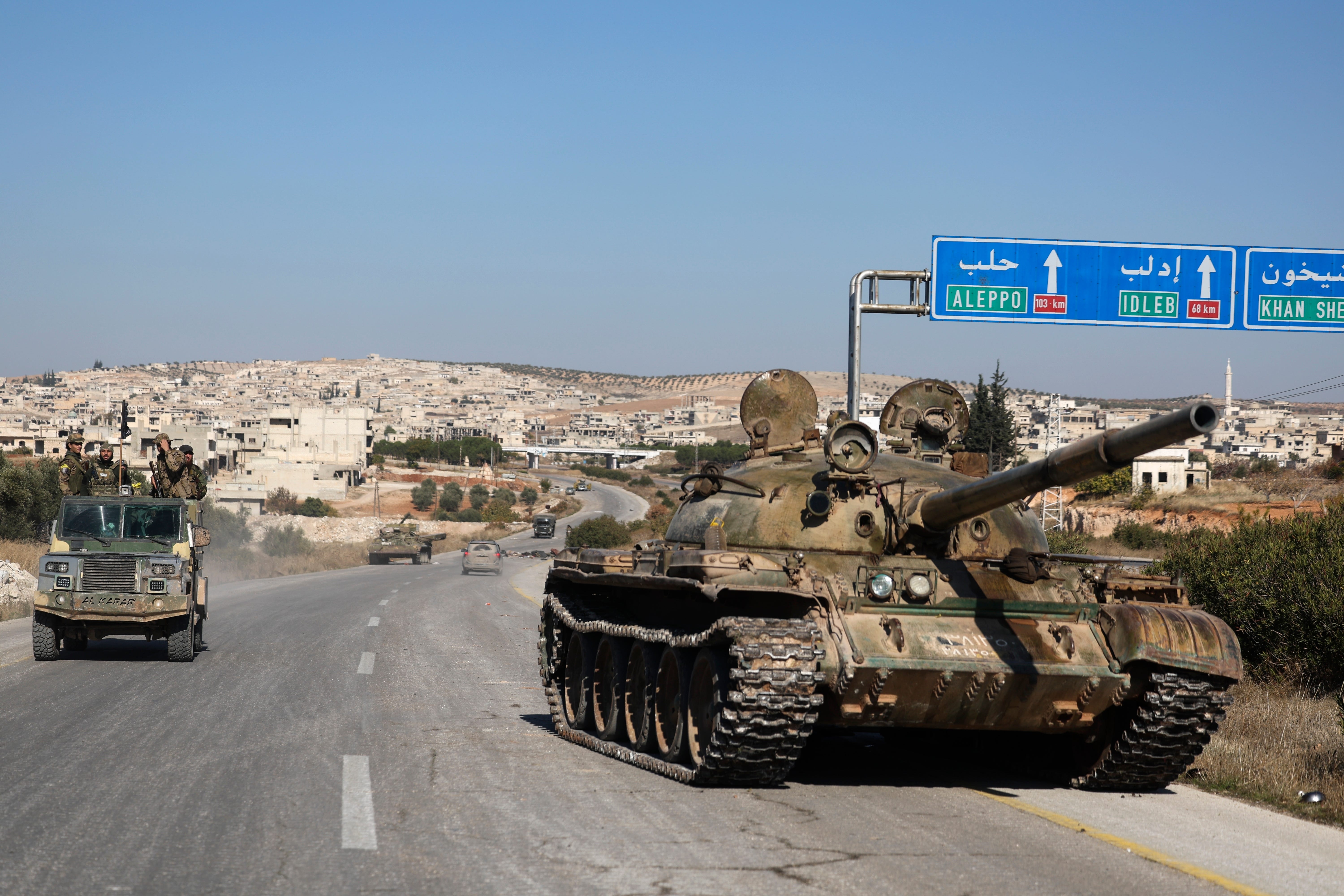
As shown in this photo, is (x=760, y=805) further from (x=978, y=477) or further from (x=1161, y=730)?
(x=978, y=477)

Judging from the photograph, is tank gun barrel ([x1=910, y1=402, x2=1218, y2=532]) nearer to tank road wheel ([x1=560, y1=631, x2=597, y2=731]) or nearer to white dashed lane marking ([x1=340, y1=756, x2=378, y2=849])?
tank road wheel ([x1=560, y1=631, x2=597, y2=731])

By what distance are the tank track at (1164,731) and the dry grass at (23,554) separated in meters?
29.5

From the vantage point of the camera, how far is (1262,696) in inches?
563

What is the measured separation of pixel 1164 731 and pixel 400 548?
56.2 metres

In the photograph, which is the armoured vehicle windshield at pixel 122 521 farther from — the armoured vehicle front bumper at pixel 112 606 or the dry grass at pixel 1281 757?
the dry grass at pixel 1281 757

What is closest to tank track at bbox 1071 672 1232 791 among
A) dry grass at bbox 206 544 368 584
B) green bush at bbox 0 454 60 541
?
green bush at bbox 0 454 60 541

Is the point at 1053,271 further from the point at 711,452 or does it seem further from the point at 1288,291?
the point at 711,452

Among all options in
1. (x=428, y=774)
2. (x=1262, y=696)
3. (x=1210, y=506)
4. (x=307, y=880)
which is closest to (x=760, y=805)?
(x=428, y=774)

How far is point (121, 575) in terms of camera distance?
1770 centimetres

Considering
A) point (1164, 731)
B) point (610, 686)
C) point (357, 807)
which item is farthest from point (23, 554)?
point (1164, 731)

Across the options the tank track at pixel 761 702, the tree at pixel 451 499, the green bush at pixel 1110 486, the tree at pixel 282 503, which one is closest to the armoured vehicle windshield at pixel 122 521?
the tank track at pixel 761 702

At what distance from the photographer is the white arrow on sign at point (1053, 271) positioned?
20.6 meters

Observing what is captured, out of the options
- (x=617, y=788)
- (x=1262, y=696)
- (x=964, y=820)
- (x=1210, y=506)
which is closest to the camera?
(x=964, y=820)

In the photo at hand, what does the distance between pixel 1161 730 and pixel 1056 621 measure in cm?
104
